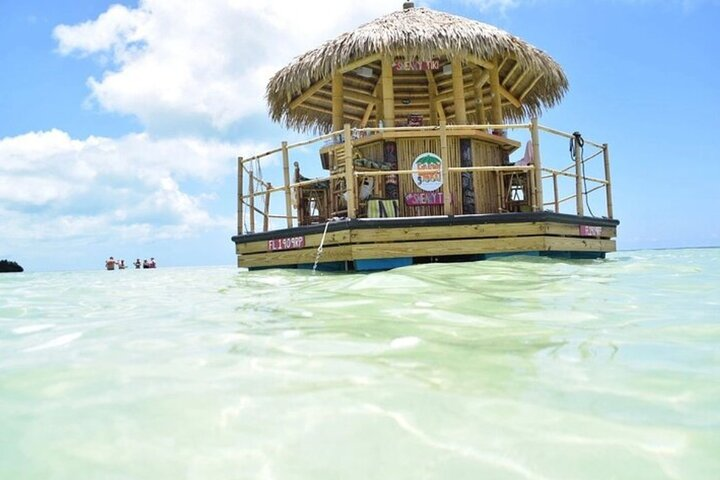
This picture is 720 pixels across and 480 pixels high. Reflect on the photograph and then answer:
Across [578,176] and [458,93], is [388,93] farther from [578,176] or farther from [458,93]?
[578,176]

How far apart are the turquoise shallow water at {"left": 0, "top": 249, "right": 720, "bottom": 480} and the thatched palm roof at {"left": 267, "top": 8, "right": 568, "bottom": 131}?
610 cm

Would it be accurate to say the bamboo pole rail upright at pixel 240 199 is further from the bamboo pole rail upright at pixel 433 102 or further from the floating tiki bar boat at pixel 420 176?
the bamboo pole rail upright at pixel 433 102

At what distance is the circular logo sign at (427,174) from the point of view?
320 inches

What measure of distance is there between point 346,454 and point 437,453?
0.62 feet

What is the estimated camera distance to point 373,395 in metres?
1.46

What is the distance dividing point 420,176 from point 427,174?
11cm

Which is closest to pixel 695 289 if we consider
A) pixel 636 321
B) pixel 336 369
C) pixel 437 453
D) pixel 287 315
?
pixel 636 321

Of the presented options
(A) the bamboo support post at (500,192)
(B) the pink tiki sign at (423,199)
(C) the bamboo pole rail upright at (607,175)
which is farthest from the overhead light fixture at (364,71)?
(C) the bamboo pole rail upright at (607,175)

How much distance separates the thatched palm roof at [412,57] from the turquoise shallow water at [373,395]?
610cm

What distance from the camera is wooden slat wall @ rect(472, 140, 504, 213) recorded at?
8.59m

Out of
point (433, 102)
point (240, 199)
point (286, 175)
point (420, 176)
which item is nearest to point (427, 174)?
point (420, 176)

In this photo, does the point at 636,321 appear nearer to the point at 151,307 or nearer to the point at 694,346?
the point at 694,346

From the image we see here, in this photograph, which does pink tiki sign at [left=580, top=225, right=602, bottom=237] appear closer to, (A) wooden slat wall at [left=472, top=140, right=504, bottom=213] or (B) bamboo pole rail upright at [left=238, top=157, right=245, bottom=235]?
(A) wooden slat wall at [left=472, top=140, right=504, bottom=213]

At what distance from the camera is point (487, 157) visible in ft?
29.3
